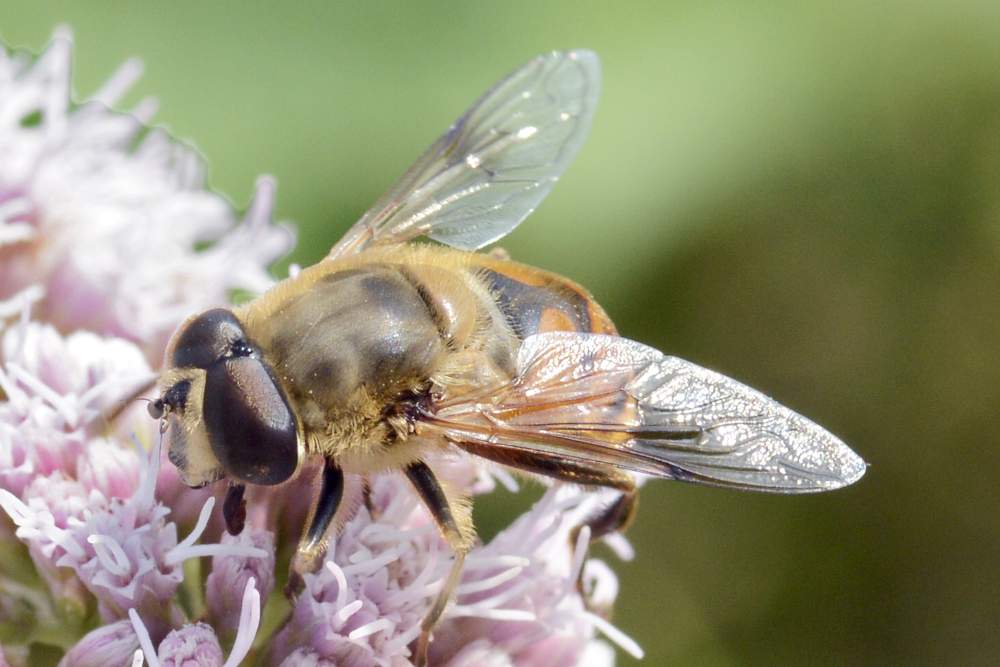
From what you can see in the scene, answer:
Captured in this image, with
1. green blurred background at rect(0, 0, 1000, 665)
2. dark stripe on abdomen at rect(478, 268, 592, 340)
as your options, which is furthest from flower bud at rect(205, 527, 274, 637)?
green blurred background at rect(0, 0, 1000, 665)

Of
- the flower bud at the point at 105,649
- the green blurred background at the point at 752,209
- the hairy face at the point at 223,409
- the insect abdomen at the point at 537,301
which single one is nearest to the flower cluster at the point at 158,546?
the flower bud at the point at 105,649

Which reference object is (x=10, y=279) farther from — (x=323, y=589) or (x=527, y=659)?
(x=527, y=659)

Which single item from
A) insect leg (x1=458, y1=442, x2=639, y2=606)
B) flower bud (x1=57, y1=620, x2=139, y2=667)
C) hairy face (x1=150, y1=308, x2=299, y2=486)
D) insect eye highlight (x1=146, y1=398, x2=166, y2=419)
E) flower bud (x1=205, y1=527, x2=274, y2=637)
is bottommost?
flower bud (x1=57, y1=620, x2=139, y2=667)

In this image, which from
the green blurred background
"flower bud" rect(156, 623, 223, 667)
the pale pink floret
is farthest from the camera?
the green blurred background

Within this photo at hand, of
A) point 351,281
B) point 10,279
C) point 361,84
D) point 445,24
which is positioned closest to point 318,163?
point 361,84

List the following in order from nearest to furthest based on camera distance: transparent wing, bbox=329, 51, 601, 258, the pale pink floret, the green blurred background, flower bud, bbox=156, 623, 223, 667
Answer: flower bud, bbox=156, 623, 223, 667 → transparent wing, bbox=329, 51, 601, 258 → the pale pink floret → the green blurred background

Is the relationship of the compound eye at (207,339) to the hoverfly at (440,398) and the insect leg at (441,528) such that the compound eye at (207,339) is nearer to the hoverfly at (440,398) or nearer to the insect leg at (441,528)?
the hoverfly at (440,398)

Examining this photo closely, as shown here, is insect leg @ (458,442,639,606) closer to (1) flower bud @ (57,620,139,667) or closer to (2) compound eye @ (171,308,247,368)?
(2) compound eye @ (171,308,247,368)
